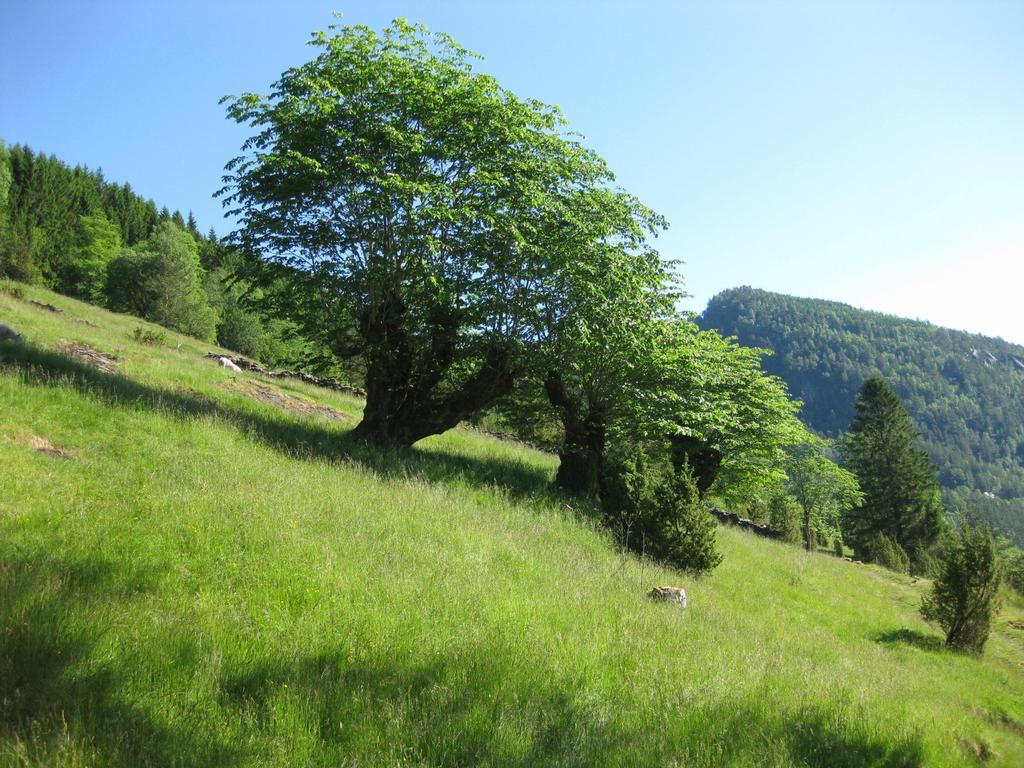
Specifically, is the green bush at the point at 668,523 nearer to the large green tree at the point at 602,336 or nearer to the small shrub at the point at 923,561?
the large green tree at the point at 602,336

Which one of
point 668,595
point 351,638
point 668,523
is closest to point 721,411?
point 668,523

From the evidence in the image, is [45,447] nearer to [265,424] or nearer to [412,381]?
[265,424]

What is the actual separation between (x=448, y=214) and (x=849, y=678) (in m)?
10.3

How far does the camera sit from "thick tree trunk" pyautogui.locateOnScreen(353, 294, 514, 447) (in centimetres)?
1405

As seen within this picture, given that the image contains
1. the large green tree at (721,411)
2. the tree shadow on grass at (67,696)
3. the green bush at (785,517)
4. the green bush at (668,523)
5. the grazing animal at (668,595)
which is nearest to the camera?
the tree shadow on grass at (67,696)

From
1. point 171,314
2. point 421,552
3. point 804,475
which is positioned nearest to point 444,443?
point 421,552

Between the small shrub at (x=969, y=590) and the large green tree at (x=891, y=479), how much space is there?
41.0m

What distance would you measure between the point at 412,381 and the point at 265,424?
12.4 feet

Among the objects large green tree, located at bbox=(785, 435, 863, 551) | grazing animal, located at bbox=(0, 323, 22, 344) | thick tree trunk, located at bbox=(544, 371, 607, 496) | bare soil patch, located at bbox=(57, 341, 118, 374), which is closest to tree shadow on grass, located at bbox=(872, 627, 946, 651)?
thick tree trunk, located at bbox=(544, 371, 607, 496)

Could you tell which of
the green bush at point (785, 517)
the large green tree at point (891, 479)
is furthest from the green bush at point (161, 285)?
the large green tree at point (891, 479)

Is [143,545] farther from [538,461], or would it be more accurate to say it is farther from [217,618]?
[538,461]

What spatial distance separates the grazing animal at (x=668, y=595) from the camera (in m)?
8.18

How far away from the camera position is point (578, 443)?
16953 millimetres

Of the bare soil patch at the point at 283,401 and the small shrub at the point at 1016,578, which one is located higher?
the bare soil patch at the point at 283,401
